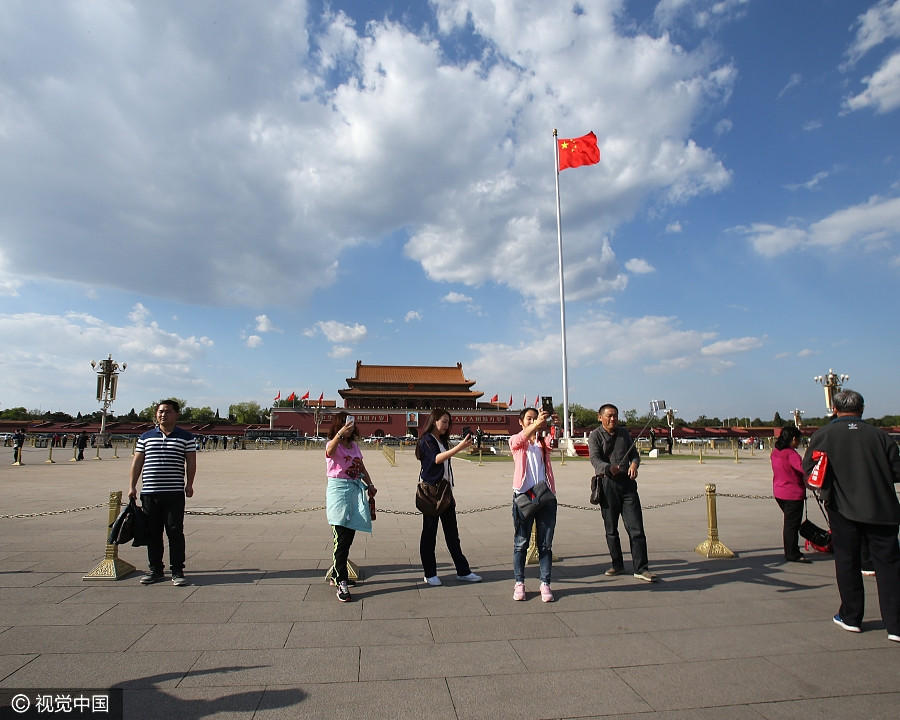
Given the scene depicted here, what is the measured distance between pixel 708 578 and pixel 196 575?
477 centimetres

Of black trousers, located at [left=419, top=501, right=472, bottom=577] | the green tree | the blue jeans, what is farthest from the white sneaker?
the green tree

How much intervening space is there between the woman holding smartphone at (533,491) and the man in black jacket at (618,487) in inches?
30.1

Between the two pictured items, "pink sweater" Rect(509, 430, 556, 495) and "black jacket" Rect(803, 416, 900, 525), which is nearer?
"black jacket" Rect(803, 416, 900, 525)

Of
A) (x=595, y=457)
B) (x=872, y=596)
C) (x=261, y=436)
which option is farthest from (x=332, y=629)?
(x=261, y=436)

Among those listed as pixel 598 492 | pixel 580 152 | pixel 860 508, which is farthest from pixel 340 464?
pixel 580 152

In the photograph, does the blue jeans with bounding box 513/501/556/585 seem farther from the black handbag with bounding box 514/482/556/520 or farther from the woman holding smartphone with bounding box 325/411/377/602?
the woman holding smartphone with bounding box 325/411/377/602

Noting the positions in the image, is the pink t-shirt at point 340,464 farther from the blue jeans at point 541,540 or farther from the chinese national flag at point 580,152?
the chinese national flag at point 580,152

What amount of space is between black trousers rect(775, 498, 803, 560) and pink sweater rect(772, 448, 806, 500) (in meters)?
0.08

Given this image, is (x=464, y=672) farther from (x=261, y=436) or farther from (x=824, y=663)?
(x=261, y=436)

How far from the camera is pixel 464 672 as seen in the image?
9.54 feet

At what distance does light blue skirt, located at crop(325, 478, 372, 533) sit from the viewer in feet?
14.4

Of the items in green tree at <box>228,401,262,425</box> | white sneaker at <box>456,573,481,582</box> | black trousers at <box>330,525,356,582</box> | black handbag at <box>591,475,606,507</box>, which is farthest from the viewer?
green tree at <box>228,401,262,425</box>

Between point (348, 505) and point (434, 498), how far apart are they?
730 millimetres

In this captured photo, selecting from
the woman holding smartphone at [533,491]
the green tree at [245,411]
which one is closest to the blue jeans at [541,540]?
the woman holding smartphone at [533,491]
